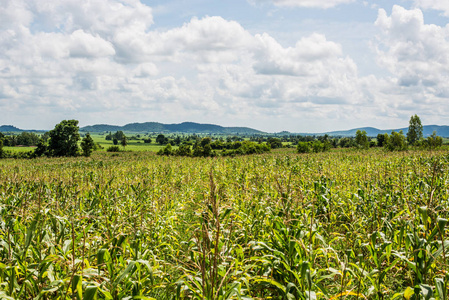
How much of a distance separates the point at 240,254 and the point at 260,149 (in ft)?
148

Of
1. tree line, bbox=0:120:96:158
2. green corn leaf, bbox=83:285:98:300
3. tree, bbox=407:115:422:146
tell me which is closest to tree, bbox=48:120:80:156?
tree line, bbox=0:120:96:158

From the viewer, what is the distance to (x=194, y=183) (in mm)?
15047

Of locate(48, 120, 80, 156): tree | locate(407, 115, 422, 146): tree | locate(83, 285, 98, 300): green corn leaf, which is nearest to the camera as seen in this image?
locate(83, 285, 98, 300): green corn leaf

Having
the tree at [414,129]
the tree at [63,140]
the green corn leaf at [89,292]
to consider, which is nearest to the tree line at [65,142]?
the tree at [63,140]

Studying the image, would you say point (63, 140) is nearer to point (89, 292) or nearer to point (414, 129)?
point (89, 292)

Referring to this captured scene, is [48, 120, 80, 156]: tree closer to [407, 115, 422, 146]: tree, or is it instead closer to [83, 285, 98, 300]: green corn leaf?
[83, 285, 98, 300]: green corn leaf

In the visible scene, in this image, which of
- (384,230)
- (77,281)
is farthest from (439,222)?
(77,281)

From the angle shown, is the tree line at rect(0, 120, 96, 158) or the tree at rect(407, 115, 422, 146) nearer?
the tree line at rect(0, 120, 96, 158)

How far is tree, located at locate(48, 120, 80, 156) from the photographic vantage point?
59500 millimetres

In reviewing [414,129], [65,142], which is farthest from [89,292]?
[414,129]

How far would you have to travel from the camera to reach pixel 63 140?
196 ft

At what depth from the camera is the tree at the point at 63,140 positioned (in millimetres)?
59500

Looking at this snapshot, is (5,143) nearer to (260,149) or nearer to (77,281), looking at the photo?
(260,149)

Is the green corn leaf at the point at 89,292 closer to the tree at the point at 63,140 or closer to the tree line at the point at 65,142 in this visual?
the tree line at the point at 65,142
